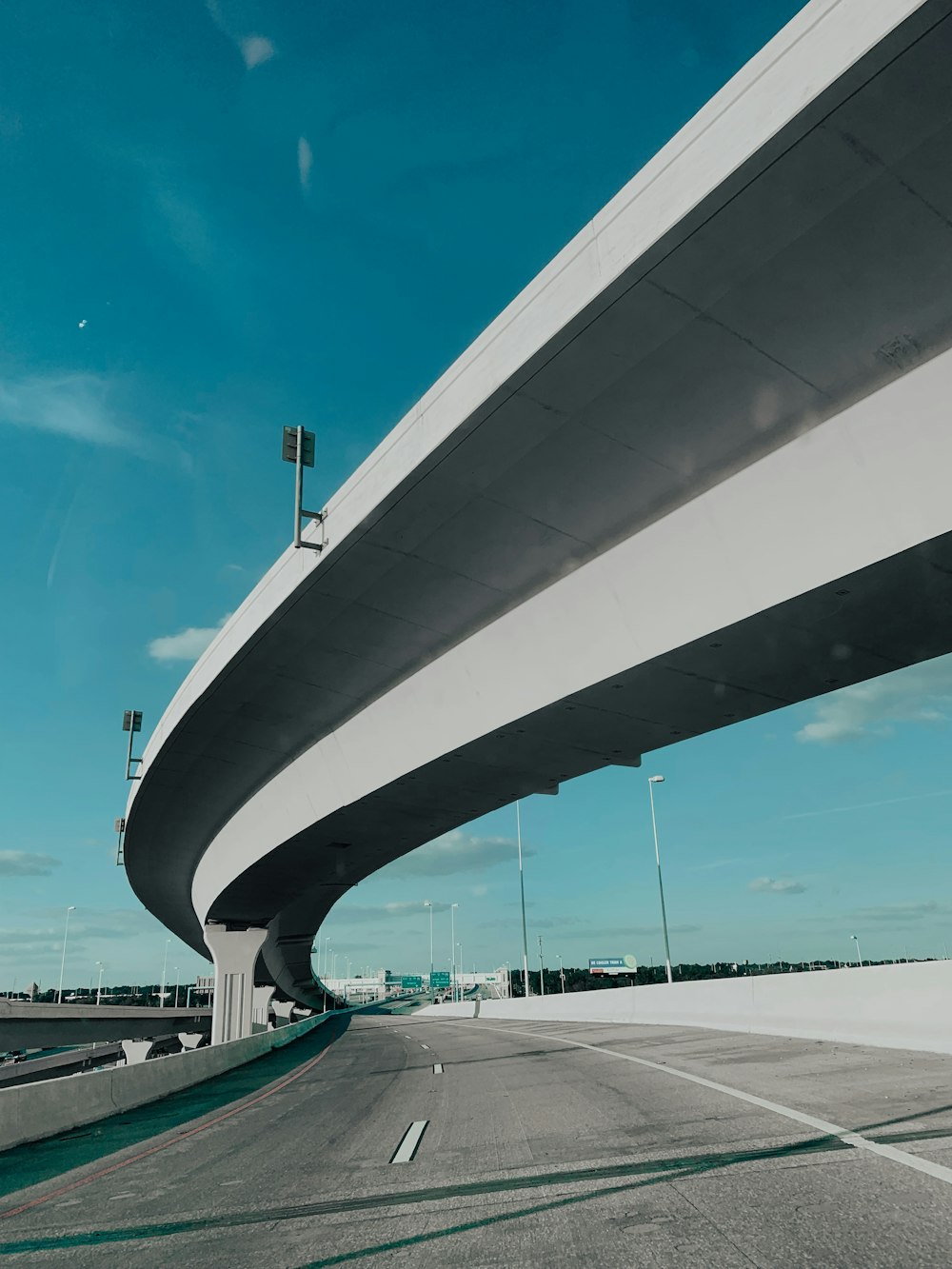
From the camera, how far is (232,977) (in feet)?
120

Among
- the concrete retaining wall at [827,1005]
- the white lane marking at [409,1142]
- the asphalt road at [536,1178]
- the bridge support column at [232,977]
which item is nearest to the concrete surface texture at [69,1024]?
the bridge support column at [232,977]

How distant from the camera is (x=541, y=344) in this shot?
900 centimetres

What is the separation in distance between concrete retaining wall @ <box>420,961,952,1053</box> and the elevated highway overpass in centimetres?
578

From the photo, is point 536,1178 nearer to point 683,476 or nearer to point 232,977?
point 683,476

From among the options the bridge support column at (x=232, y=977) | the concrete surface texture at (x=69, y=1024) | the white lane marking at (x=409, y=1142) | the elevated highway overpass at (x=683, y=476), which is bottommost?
the concrete surface texture at (x=69, y=1024)

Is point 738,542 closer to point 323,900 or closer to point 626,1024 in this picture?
point 626,1024

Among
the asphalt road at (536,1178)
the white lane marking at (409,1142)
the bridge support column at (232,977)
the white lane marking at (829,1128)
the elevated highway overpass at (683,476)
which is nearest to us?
the asphalt road at (536,1178)

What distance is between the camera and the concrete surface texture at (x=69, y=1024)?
183ft

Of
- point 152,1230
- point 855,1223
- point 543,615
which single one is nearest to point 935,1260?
point 855,1223

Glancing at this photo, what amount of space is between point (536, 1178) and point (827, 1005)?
14.1 meters

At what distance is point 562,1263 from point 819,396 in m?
7.79

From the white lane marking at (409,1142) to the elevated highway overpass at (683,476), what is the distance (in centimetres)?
565

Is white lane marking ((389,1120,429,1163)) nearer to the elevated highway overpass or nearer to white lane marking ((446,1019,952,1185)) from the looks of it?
white lane marking ((446,1019,952,1185))

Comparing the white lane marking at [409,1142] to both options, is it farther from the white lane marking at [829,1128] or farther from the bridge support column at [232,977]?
the bridge support column at [232,977]
